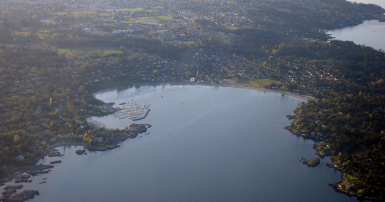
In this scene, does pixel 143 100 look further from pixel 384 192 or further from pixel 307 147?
pixel 384 192

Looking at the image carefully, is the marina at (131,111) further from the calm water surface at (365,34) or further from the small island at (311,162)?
the calm water surface at (365,34)

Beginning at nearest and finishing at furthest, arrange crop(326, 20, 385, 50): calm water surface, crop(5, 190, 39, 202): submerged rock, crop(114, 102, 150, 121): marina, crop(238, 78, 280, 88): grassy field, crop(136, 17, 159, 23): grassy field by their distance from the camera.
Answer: crop(5, 190, 39, 202): submerged rock → crop(114, 102, 150, 121): marina → crop(238, 78, 280, 88): grassy field → crop(326, 20, 385, 50): calm water surface → crop(136, 17, 159, 23): grassy field

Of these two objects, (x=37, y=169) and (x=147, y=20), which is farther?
(x=147, y=20)

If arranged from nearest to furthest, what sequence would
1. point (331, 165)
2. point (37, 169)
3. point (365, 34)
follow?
point (37, 169) → point (331, 165) → point (365, 34)

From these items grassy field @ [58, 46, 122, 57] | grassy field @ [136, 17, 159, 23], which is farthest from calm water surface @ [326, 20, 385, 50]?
grassy field @ [58, 46, 122, 57]

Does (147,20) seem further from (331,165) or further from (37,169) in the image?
(331,165)

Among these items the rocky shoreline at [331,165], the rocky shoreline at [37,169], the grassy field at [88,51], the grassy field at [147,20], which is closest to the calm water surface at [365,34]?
the grassy field at [147,20]

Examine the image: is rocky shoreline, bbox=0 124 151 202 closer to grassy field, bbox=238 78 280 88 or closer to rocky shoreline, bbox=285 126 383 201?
rocky shoreline, bbox=285 126 383 201

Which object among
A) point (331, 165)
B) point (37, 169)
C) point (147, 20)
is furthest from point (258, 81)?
point (147, 20)

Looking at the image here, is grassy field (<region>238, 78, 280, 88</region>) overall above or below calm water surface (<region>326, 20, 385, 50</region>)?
below
